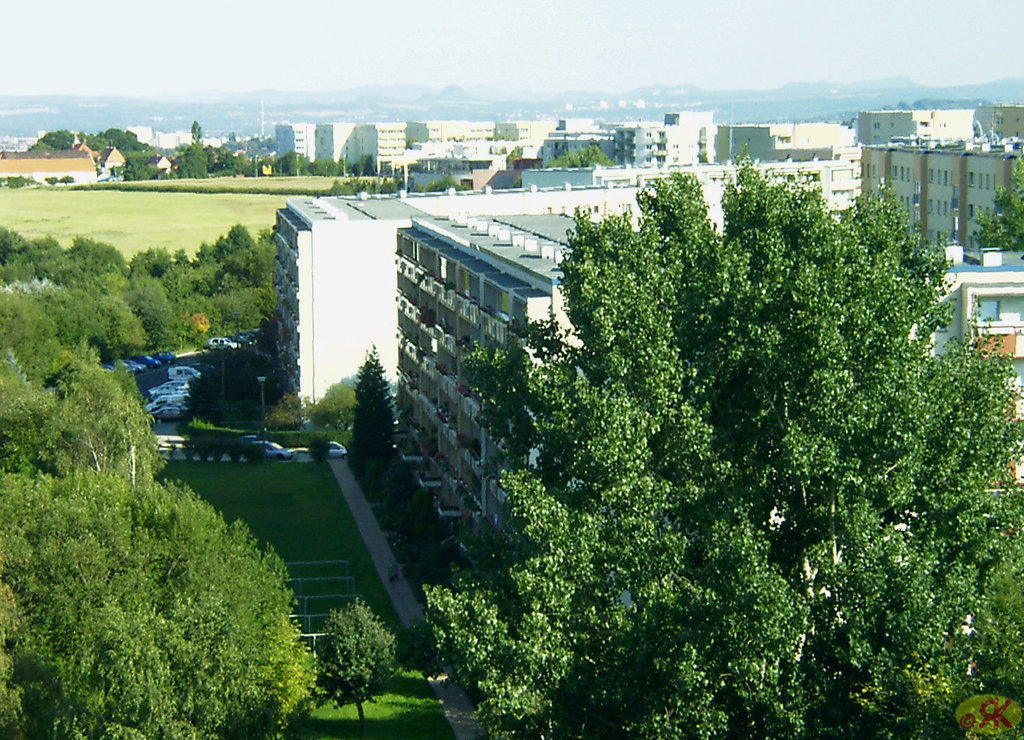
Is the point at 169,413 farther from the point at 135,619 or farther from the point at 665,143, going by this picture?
the point at 665,143

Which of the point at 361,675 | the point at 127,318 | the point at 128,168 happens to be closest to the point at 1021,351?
the point at 361,675

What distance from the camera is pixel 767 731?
16391mm

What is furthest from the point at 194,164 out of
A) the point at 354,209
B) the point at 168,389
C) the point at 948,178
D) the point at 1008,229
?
the point at 1008,229

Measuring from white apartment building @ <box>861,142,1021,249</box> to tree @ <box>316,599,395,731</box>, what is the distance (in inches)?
1492

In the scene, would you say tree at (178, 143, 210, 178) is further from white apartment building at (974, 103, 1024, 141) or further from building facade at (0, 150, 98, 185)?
white apartment building at (974, 103, 1024, 141)

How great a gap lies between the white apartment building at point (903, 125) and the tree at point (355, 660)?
102 meters

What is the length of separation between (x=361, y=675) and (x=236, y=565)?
9.67 feet

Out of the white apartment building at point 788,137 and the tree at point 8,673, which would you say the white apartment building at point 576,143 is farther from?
the tree at point 8,673

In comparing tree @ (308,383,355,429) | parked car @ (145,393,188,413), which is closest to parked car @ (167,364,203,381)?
parked car @ (145,393,188,413)

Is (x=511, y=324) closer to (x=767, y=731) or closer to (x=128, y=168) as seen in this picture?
(x=767, y=731)

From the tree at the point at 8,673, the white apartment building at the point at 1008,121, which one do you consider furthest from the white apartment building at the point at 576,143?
the tree at the point at 8,673

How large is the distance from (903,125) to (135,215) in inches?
2575

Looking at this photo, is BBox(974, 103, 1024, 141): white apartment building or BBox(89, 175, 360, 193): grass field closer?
BBox(974, 103, 1024, 141): white apartment building

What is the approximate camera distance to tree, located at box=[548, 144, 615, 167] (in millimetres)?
111238
